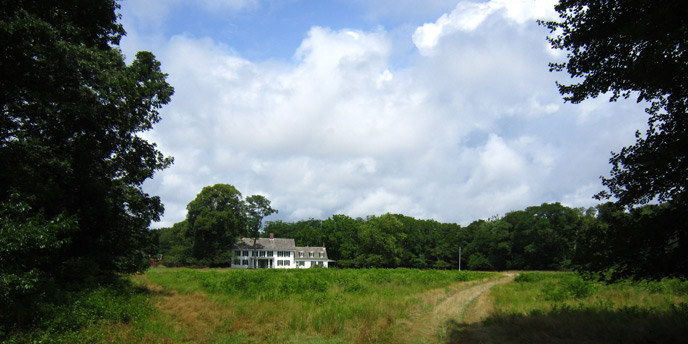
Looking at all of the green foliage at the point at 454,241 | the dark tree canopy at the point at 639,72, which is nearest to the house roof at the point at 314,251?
the green foliage at the point at 454,241

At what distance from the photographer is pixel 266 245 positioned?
3246 inches

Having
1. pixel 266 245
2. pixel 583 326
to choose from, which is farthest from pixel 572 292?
pixel 266 245

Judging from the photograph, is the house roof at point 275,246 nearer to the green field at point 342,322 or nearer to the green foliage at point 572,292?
the green field at point 342,322

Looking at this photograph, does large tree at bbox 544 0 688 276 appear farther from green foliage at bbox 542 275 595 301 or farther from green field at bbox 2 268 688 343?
green foliage at bbox 542 275 595 301

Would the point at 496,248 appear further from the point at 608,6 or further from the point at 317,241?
the point at 608,6

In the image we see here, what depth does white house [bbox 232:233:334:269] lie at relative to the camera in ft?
262

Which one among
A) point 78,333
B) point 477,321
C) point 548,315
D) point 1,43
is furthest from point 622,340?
point 1,43

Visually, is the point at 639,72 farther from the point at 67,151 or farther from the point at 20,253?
the point at 67,151

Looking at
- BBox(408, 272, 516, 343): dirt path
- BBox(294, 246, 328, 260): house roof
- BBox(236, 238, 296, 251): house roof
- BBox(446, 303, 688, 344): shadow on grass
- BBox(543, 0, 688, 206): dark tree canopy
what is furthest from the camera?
BBox(294, 246, 328, 260): house roof

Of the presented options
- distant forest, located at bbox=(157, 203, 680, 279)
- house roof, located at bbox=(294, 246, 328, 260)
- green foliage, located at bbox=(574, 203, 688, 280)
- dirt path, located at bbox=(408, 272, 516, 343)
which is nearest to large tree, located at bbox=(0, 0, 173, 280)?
dirt path, located at bbox=(408, 272, 516, 343)

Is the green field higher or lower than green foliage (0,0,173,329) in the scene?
lower

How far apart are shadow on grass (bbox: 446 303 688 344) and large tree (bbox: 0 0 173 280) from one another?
11702mm

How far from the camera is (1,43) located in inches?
335

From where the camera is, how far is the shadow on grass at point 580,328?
930cm
